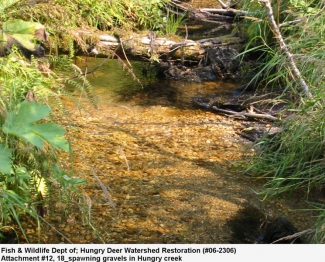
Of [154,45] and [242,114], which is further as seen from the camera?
[154,45]

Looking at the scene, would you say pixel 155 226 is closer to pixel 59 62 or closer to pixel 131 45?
pixel 59 62

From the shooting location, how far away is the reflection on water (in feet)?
15.7

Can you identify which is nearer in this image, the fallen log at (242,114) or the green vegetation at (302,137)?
the green vegetation at (302,137)

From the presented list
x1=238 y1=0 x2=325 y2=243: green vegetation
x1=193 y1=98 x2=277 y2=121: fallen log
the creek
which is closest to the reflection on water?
the creek

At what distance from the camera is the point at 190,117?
4.37 metres

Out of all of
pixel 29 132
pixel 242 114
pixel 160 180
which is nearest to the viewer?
pixel 29 132

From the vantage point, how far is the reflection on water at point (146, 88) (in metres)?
4.79

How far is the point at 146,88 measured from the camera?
5188 millimetres

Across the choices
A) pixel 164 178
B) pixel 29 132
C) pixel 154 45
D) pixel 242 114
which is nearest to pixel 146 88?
pixel 154 45

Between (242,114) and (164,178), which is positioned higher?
(164,178)

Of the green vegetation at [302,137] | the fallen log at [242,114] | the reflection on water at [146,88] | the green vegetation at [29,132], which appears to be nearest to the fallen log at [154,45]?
the reflection on water at [146,88]

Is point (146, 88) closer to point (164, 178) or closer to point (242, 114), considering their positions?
point (242, 114)

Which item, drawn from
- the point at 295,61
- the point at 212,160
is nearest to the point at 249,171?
the point at 212,160

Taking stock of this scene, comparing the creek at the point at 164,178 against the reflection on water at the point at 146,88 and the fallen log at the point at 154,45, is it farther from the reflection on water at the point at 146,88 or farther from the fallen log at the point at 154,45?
the fallen log at the point at 154,45
